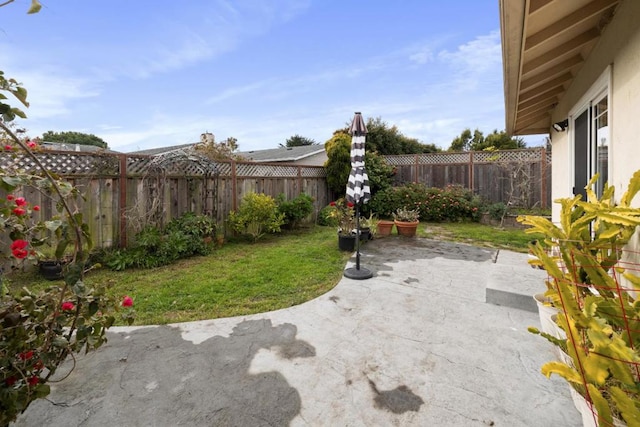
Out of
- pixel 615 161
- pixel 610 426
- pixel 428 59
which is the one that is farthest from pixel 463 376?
pixel 428 59

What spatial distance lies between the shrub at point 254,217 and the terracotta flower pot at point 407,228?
122 inches

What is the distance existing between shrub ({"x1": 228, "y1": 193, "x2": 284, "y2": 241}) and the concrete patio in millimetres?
3961

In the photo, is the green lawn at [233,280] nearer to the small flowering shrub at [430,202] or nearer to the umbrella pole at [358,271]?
the umbrella pole at [358,271]

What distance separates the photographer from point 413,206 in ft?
34.4

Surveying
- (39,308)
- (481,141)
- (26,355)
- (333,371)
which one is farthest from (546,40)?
(481,141)

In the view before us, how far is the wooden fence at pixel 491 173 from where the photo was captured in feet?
31.7

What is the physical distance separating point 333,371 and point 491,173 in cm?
1040

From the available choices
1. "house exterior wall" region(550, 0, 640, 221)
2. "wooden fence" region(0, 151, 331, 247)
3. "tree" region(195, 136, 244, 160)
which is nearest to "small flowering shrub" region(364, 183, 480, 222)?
"wooden fence" region(0, 151, 331, 247)

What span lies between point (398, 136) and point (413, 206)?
6.59 m

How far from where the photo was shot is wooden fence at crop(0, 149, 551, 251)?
509 centimetres

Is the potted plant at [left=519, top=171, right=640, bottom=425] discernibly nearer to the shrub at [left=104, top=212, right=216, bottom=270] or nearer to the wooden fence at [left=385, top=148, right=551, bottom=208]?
the shrub at [left=104, top=212, right=216, bottom=270]

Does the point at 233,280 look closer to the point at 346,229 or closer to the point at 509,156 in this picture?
the point at 346,229

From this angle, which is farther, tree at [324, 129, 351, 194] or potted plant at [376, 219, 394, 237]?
tree at [324, 129, 351, 194]

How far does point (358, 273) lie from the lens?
4.60 m
